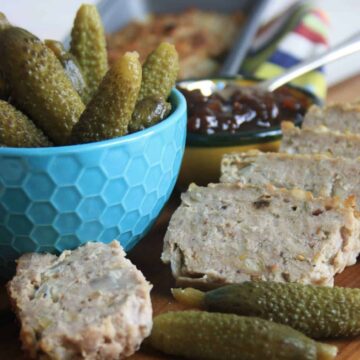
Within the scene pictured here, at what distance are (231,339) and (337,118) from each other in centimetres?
119

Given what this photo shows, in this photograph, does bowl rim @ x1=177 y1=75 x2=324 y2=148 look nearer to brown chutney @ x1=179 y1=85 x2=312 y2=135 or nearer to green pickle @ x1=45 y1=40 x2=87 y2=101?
brown chutney @ x1=179 y1=85 x2=312 y2=135

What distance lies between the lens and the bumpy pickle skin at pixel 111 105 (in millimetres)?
1756

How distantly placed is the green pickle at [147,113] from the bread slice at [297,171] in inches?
15.4

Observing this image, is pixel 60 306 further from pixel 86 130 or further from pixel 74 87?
pixel 74 87

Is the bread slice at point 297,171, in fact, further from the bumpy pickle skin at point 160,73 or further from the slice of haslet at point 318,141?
the bumpy pickle skin at point 160,73

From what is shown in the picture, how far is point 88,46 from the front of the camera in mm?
2049

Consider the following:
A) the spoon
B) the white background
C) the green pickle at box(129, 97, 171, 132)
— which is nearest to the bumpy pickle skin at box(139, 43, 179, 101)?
the green pickle at box(129, 97, 171, 132)

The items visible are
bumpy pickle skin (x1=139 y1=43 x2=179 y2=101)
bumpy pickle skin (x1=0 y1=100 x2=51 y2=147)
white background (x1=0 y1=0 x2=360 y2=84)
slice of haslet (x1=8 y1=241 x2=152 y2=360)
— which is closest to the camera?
slice of haslet (x1=8 y1=241 x2=152 y2=360)

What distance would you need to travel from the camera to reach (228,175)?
2211mm

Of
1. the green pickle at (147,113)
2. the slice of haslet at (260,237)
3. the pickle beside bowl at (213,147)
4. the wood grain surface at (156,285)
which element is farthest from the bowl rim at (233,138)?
the green pickle at (147,113)

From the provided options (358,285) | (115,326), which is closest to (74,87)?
(115,326)

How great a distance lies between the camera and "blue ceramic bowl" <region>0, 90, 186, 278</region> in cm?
168

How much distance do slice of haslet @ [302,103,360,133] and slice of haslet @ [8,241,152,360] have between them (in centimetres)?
104

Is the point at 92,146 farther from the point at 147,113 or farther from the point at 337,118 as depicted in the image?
the point at 337,118
